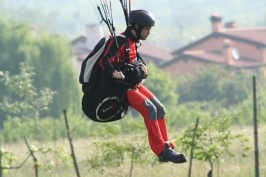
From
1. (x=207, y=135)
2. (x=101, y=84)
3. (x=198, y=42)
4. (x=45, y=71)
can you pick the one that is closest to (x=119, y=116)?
(x=101, y=84)

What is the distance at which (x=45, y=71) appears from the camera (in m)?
54.6

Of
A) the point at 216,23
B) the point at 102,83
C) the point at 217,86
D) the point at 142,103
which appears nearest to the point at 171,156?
the point at 142,103

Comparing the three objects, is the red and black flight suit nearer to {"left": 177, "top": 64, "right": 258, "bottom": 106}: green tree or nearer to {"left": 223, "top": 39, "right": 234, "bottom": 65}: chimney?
{"left": 177, "top": 64, "right": 258, "bottom": 106}: green tree

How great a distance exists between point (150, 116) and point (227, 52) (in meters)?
60.2

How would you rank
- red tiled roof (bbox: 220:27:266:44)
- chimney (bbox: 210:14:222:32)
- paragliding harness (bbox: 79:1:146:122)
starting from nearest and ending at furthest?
paragliding harness (bbox: 79:1:146:122), red tiled roof (bbox: 220:27:266:44), chimney (bbox: 210:14:222:32)

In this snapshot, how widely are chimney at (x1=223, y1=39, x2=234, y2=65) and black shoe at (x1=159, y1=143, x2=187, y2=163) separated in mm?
59842

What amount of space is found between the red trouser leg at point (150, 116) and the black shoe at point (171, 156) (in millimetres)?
48

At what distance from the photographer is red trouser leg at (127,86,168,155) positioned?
8.84 metres

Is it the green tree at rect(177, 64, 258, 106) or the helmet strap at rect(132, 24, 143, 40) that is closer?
the helmet strap at rect(132, 24, 143, 40)

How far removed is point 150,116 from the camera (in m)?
8.89

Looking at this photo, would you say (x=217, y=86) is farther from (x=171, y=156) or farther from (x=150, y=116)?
(x=171, y=156)

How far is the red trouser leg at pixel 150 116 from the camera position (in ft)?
29.0

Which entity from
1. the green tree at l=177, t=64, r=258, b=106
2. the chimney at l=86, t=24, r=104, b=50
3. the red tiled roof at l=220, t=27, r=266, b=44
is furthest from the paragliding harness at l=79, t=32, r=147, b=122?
the chimney at l=86, t=24, r=104, b=50

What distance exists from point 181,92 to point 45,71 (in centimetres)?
1270
